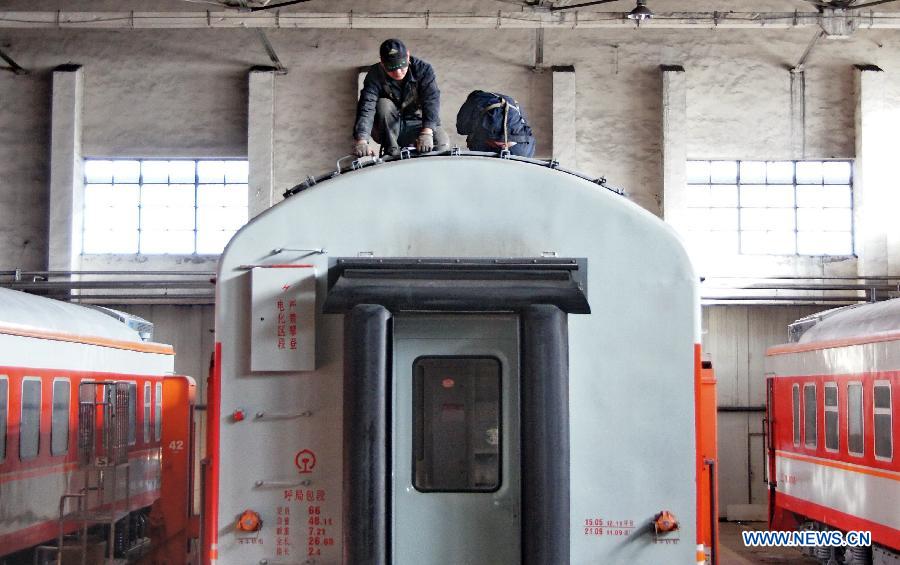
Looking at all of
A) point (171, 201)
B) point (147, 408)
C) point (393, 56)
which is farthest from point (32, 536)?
point (171, 201)

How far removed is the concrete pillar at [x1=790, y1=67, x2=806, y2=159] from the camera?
836 inches

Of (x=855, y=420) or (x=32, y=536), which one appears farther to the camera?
(x=855, y=420)

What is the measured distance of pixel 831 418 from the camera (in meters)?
13.9

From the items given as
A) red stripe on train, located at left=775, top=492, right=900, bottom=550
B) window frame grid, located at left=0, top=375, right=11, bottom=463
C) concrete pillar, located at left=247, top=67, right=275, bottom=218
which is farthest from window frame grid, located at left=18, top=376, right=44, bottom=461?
concrete pillar, located at left=247, top=67, right=275, bottom=218

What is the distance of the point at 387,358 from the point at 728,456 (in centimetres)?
1654

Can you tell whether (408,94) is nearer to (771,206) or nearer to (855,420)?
(855,420)

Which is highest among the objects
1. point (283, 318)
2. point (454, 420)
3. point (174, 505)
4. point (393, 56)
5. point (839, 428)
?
point (393, 56)

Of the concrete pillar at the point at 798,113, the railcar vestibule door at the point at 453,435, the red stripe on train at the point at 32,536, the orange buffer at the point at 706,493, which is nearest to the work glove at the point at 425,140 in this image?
the railcar vestibule door at the point at 453,435

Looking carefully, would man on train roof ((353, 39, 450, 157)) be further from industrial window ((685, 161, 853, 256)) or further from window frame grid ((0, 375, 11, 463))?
industrial window ((685, 161, 853, 256))

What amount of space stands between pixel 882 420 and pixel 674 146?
969 centimetres

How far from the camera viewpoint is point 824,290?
20.5 m

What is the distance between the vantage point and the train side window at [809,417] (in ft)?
48.4

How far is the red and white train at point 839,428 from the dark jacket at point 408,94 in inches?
242

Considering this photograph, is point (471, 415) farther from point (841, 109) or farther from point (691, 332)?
point (841, 109)
